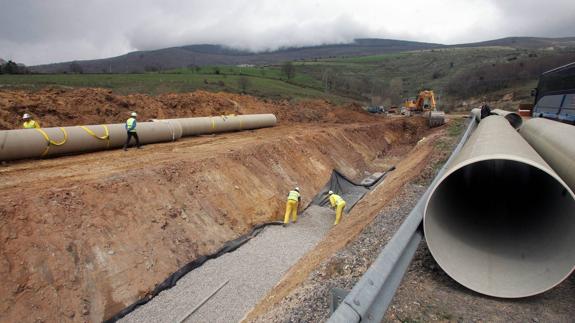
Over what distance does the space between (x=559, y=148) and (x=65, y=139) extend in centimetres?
1449

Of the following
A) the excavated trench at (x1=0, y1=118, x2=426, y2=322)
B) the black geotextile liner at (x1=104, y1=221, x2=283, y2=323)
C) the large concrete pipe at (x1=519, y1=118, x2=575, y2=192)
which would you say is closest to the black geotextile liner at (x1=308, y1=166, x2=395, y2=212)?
the excavated trench at (x1=0, y1=118, x2=426, y2=322)

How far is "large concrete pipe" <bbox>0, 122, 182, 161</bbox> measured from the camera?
37.9 feet

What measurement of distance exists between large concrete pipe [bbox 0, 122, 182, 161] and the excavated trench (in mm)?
418

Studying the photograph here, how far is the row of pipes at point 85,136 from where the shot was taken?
11602 millimetres

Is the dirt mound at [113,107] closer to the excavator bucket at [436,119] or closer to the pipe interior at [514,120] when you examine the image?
the excavator bucket at [436,119]

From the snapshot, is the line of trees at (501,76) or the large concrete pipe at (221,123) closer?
the large concrete pipe at (221,123)

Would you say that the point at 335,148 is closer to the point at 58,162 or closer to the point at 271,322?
the point at 58,162

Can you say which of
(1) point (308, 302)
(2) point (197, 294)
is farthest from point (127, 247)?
(1) point (308, 302)

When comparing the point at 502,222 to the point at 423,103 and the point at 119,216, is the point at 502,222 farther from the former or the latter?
the point at 423,103

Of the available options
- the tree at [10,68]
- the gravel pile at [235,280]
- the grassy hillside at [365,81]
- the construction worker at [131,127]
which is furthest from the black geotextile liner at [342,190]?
the tree at [10,68]

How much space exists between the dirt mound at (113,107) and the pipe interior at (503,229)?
686 inches

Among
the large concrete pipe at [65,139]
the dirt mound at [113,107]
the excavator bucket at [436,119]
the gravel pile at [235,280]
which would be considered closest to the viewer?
the gravel pile at [235,280]

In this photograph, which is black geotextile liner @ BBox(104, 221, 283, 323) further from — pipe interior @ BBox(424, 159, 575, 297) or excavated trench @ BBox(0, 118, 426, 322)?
pipe interior @ BBox(424, 159, 575, 297)

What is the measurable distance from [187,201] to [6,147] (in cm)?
623
